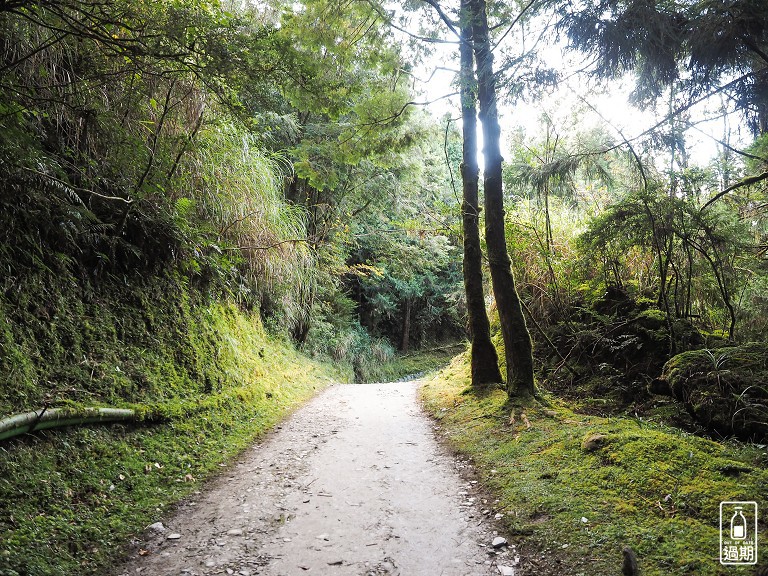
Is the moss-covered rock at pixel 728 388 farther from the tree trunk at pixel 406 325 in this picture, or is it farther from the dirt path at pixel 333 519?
the tree trunk at pixel 406 325

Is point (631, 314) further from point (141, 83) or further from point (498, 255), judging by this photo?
point (141, 83)

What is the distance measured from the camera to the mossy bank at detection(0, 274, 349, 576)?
2.93 metres

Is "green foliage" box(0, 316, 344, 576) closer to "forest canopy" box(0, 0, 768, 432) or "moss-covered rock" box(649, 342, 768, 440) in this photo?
"forest canopy" box(0, 0, 768, 432)

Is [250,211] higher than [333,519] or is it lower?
higher

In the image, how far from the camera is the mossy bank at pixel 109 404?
2928mm

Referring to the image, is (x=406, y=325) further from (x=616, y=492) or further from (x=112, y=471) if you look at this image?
(x=616, y=492)

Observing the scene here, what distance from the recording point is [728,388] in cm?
432

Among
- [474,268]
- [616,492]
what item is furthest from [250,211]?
[616,492]

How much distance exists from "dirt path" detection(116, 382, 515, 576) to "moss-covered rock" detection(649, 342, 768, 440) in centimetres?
260

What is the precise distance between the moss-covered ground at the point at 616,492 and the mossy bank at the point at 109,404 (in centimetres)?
311

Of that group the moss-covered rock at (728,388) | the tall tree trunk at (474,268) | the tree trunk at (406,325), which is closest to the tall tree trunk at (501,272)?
the tall tree trunk at (474,268)

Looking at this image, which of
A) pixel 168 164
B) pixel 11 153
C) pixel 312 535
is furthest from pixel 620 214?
pixel 11 153

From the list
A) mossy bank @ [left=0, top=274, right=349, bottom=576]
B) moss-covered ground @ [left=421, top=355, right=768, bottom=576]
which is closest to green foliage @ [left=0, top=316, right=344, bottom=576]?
mossy bank @ [left=0, top=274, right=349, bottom=576]

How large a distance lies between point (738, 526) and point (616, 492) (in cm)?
81
